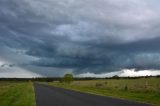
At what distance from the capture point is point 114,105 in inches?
877

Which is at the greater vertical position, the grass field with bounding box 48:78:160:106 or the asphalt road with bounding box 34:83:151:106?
the grass field with bounding box 48:78:160:106

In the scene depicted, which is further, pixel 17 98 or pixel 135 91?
pixel 135 91

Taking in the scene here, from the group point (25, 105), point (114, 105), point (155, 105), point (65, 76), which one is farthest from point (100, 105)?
point (65, 76)

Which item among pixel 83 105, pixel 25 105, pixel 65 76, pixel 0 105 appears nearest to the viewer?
pixel 83 105

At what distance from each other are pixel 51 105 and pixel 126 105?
215 inches

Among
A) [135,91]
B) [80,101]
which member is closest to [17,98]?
[80,101]

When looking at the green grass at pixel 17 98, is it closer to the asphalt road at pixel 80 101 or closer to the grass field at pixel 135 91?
the asphalt road at pixel 80 101

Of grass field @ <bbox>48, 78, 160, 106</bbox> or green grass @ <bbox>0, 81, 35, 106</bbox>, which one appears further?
grass field @ <bbox>48, 78, 160, 106</bbox>

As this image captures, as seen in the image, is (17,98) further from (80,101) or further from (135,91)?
(135,91)

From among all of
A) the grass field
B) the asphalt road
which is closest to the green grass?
the asphalt road

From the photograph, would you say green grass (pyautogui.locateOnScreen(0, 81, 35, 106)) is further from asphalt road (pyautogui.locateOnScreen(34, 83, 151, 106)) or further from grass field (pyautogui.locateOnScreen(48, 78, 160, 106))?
grass field (pyautogui.locateOnScreen(48, 78, 160, 106))

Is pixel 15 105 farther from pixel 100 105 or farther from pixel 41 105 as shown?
pixel 100 105

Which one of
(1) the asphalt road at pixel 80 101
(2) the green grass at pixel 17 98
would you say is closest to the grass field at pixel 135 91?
(1) the asphalt road at pixel 80 101

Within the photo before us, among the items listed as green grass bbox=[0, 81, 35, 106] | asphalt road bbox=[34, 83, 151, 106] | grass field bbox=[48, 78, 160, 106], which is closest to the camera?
asphalt road bbox=[34, 83, 151, 106]
